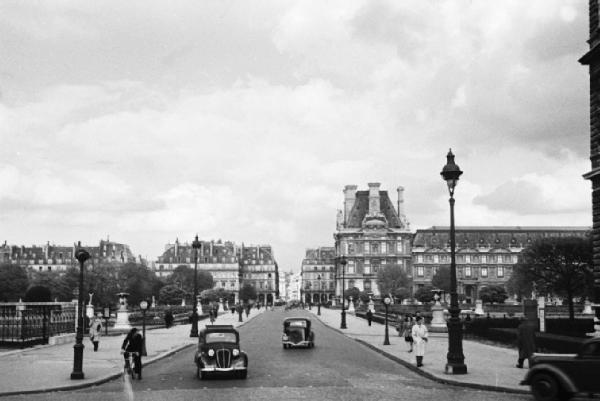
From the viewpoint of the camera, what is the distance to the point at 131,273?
396 feet

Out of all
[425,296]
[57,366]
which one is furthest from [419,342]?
[425,296]

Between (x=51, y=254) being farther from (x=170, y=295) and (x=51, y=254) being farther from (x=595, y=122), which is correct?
(x=595, y=122)

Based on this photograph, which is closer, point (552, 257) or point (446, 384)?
point (446, 384)

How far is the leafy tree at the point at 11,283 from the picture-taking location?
96.9 metres

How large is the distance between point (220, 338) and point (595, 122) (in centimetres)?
1871

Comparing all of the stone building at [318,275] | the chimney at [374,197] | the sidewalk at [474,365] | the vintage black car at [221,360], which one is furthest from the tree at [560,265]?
the stone building at [318,275]

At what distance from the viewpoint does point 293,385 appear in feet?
60.8

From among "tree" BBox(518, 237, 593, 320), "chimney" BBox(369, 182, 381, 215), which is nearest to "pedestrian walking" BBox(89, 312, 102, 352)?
"tree" BBox(518, 237, 593, 320)

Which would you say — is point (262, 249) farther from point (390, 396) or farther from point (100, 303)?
point (390, 396)

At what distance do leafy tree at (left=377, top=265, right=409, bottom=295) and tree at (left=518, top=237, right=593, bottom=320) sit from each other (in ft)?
200

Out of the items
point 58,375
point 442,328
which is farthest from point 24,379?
point 442,328

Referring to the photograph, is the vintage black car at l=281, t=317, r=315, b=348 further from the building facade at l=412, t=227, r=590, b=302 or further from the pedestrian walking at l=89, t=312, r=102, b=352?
the building facade at l=412, t=227, r=590, b=302

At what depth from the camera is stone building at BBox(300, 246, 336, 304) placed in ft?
609

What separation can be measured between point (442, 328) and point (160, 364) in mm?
26856
